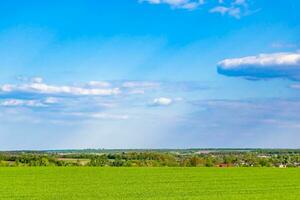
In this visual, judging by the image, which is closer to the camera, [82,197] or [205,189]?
[82,197]

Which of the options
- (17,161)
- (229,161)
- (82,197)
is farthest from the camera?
(229,161)

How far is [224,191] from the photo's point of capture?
34.1 m

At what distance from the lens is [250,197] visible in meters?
30.5

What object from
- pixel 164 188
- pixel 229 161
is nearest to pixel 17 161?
pixel 229 161

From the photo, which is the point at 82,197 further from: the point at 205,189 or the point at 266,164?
the point at 266,164

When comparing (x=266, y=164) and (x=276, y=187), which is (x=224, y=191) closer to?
(x=276, y=187)

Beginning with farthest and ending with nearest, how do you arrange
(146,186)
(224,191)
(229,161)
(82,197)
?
(229,161) → (146,186) → (224,191) → (82,197)

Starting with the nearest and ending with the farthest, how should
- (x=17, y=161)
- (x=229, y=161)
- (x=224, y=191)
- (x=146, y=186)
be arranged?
(x=224, y=191)
(x=146, y=186)
(x=17, y=161)
(x=229, y=161)

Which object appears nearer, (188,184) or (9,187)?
(9,187)

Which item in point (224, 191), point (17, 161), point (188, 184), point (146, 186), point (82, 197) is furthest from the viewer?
point (17, 161)

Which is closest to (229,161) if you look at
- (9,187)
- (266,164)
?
(266,164)

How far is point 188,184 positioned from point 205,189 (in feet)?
12.7

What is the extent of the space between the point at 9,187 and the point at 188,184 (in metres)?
11.7

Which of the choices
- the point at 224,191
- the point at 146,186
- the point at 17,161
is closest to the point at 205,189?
the point at 224,191
